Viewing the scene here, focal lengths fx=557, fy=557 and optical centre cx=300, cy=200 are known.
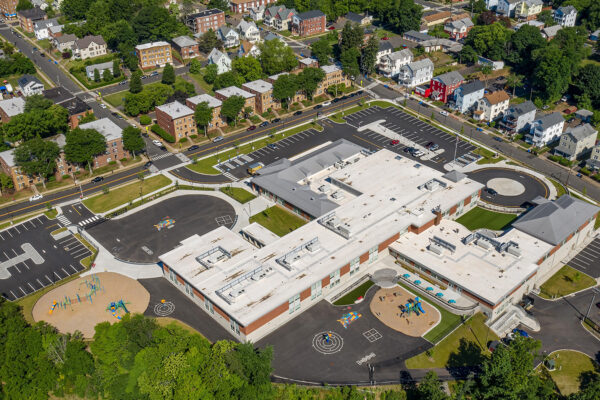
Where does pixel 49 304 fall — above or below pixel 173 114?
below

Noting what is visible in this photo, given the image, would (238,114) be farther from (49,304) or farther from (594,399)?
(594,399)

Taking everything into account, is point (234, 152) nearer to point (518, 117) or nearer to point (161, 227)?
point (161, 227)

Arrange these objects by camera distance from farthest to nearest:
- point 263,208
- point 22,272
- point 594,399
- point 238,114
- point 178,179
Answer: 1. point 238,114
2. point 178,179
3. point 263,208
4. point 22,272
5. point 594,399

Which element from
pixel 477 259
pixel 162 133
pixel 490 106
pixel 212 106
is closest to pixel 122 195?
pixel 162 133

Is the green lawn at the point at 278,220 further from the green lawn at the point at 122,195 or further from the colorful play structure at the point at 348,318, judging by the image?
the green lawn at the point at 122,195

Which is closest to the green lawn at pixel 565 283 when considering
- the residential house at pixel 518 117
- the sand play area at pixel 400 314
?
the sand play area at pixel 400 314

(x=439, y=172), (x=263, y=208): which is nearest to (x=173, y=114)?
(x=263, y=208)

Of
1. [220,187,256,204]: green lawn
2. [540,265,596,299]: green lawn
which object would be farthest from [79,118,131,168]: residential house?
[540,265,596,299]: green lawn

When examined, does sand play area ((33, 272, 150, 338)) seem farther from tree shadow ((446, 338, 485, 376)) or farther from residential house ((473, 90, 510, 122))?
residential house ((473, 90, 510, 122))
